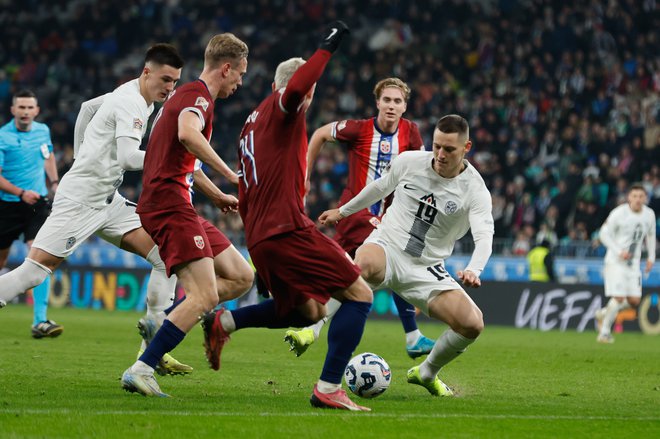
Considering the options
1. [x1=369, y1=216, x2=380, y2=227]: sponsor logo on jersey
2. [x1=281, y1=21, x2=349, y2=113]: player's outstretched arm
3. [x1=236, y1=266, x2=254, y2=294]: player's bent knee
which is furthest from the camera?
[x1=369, y1=216, x2=380, y2=227]: sponsor logo on jersey

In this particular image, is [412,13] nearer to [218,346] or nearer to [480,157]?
[480,157]

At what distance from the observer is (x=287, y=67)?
21.3 ft

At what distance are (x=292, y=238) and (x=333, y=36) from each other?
A: 3.97ft

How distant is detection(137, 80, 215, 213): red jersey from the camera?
6.95 m

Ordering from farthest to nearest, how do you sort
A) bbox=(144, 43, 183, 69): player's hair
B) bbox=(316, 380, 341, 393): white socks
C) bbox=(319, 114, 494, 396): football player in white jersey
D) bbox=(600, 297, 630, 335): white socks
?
bbox=(600, 297, 630, 335): white socks < bbox=(144, 43, 183, 69): player's hair < bbox=(319, 114, 494, 396): football player in white jersey < bbox=(316, 380, 341, 393): white socks

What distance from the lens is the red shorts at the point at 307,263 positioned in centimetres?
649

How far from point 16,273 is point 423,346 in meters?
3.58

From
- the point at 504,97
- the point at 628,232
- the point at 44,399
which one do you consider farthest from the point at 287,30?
the point at 44,399

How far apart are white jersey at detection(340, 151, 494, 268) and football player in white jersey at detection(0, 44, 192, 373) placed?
1766 millimetres

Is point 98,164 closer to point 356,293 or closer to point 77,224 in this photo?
A: point 77,224

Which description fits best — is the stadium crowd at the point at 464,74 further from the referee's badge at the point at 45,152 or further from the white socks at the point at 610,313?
the referee's badge at the point at 45,152

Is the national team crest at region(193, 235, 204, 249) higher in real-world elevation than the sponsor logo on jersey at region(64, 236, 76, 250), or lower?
higher

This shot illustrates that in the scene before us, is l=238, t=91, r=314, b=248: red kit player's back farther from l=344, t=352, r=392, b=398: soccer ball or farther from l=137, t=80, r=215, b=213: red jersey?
l=344, t=352, r=392, b=398: soccer ball

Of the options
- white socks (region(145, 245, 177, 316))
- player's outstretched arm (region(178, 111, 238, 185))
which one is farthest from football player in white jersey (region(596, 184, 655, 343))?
player's outstretched arm (region(178, 111, 238, 185))
